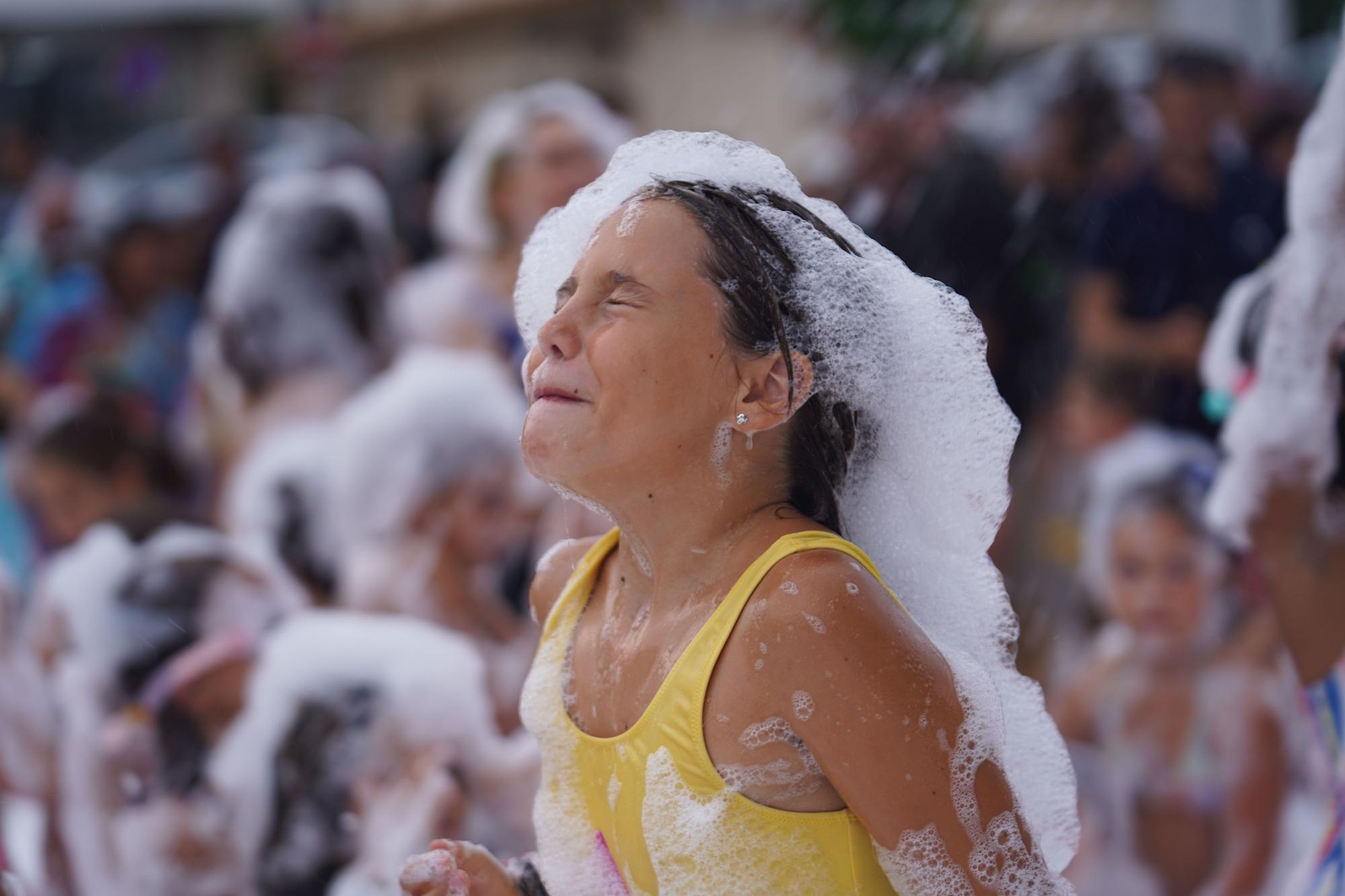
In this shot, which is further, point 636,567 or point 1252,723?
point 1252,723

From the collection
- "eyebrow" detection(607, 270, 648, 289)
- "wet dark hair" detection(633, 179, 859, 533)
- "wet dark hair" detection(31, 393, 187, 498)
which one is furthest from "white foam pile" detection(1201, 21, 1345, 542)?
"wet dark hair" detection(31, 393, 187, 498)

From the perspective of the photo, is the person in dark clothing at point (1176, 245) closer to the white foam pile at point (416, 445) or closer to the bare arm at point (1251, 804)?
the bare arm at point (1251, 804)

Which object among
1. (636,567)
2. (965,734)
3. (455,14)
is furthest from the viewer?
(455,14)

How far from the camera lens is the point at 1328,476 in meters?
2.49

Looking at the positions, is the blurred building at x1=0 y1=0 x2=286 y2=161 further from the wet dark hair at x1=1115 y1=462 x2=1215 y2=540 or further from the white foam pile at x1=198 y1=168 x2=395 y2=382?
the wet dark hair at x1=1115 y1=462 x2=1215 y2=540

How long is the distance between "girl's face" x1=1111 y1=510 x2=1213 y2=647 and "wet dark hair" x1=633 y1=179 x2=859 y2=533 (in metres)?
2.46

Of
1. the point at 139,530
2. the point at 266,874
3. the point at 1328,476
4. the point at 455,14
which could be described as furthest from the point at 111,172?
the point at 1328,476

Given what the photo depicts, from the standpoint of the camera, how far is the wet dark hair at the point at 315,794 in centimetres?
300

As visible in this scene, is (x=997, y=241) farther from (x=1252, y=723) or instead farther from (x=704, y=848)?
(x=704, y=848)

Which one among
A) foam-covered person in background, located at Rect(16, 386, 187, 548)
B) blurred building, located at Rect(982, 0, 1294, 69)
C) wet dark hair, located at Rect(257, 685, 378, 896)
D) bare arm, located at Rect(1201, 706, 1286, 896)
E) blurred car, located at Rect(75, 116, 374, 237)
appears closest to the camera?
wet dark hair, located at Rect(257, 685, 378, 896)

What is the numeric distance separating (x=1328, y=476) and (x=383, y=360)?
3491mm

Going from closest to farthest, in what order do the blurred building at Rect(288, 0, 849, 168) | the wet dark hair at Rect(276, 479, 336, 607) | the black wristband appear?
the black wristband, the wet dark hair at Rect(276, 479, 336, 607), the blurred building at Rect(288, 0, 849, 168)

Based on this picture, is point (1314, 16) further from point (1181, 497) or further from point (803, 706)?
point (803, 706)

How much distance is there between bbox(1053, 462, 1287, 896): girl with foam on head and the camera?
149 inches
